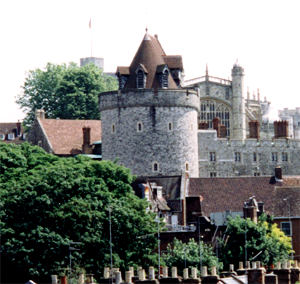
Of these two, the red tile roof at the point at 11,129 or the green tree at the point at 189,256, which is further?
the red tile roof at the point at 11,129

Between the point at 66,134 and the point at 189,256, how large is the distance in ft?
99.6

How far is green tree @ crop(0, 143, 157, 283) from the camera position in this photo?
195 feet

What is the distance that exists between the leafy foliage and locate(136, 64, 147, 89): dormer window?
1866 centimetres

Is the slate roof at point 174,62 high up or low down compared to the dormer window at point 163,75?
up

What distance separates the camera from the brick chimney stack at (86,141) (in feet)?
307

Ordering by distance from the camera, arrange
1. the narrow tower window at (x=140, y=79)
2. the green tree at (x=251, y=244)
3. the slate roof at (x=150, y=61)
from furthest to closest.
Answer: the slate roof at (x=150, y=61), the narrow tower window at (x=140, y=79), the green tree at (x=251, y=244)

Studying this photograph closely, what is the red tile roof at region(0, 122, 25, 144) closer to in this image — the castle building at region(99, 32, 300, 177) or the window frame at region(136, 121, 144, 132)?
the castle building at region(99, 32, 300, 177)

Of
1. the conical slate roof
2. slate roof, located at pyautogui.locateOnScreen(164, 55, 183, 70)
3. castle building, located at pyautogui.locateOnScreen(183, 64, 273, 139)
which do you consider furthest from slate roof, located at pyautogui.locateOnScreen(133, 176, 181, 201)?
castle building, located at pyautogui.locateOnScreen(183, 64, 273, 139)

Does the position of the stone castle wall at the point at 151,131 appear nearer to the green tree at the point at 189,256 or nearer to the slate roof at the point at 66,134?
the slate roof at the point at 66,134

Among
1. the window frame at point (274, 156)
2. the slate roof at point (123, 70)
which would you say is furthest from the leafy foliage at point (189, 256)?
the window frame at point (274, 156)

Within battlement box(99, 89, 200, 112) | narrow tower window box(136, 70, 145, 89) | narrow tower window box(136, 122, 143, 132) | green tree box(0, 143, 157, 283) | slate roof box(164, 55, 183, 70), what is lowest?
green tree box(0, 143, 157, 283)

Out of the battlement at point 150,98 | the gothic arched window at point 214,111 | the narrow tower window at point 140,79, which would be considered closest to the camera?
the battlement at point 150,98

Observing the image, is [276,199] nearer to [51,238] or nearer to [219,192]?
[219,192]

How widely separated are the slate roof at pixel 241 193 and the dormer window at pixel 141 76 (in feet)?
25.2
